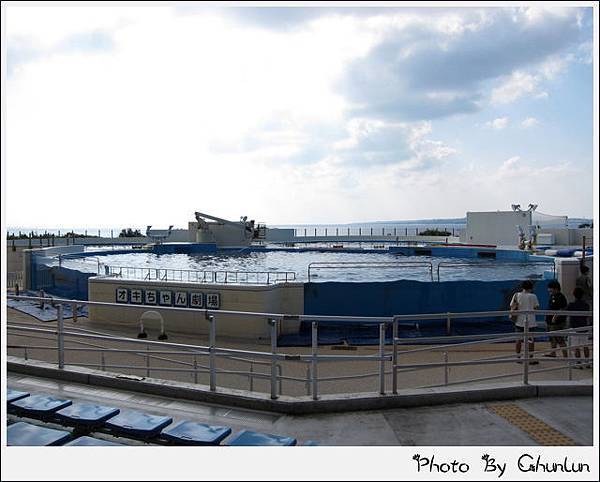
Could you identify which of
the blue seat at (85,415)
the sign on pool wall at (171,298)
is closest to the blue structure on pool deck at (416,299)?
the sign on pool wall at (171,298)

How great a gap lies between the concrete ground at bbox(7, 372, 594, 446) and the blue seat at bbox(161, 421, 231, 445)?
1.21 ft

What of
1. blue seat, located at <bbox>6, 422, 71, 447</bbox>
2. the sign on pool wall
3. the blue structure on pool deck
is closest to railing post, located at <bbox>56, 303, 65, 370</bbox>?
blue seat, located at <bbox>6, 422, 71, 447</bbox>

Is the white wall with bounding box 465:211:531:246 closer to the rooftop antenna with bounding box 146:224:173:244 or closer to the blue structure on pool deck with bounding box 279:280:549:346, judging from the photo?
the blue structure on pool deck with bounding box 279:280:549:346

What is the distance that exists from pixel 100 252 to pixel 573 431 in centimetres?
2406

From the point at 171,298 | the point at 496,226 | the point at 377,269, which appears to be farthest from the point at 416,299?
the point at 496,226

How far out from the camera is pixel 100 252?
24703mm

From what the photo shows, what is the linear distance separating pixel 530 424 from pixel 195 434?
2.74 meters

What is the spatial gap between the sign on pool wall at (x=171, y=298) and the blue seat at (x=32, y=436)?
776cm

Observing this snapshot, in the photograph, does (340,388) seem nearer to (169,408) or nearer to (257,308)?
(169,408)

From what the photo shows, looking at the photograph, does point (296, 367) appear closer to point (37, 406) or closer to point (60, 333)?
point (60, 333)

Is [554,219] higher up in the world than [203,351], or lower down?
higher up

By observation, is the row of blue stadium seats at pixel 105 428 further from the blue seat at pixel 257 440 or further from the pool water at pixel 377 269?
the pool water at pixel 377 269

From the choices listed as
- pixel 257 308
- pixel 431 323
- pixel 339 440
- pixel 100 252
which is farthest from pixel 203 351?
pixel 100 252

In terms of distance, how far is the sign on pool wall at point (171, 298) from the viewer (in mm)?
11703
